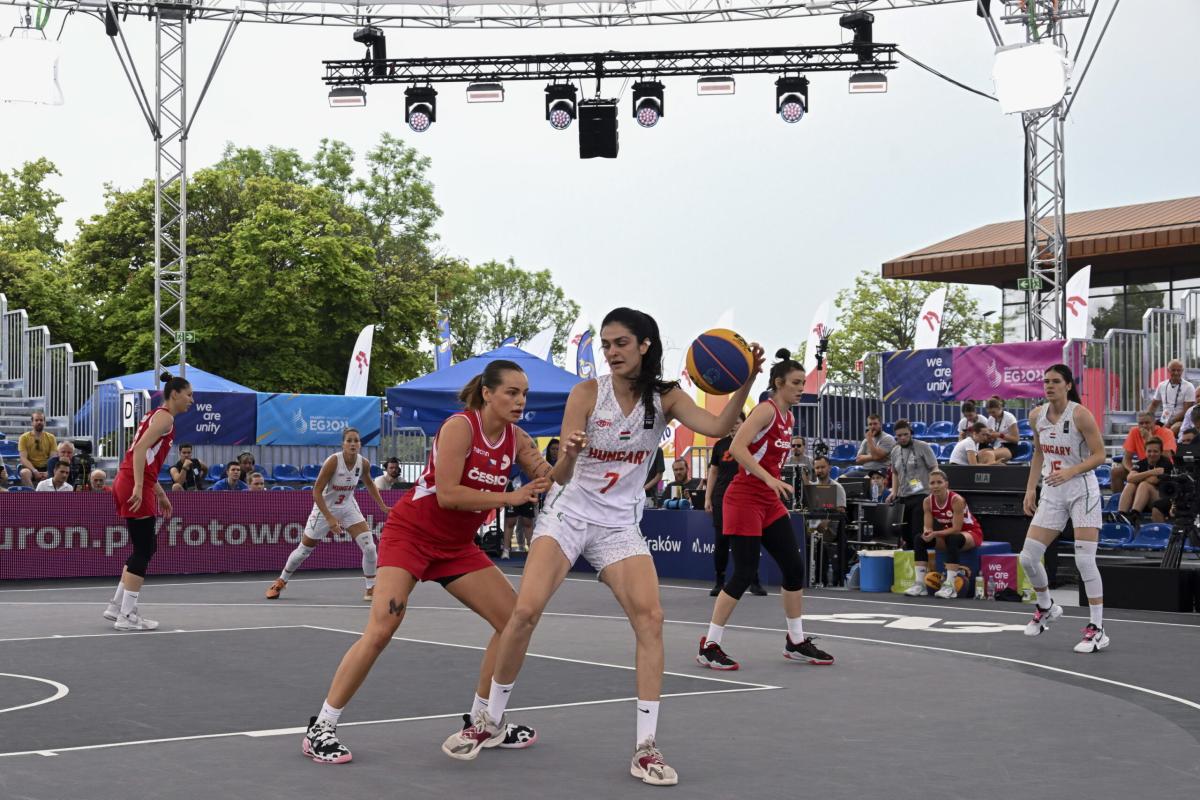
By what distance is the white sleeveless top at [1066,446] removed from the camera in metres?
11.6

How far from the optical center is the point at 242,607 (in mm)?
15477

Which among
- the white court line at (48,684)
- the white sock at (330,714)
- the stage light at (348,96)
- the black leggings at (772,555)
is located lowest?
the white court line at (48,684)

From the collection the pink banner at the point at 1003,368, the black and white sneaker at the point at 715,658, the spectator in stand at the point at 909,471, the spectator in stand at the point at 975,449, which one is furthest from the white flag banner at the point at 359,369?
the black and white sneaker at the point at 715,658

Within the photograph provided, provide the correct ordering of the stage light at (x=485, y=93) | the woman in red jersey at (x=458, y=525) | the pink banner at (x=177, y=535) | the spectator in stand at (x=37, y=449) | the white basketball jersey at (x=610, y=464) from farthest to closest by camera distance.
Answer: the stage light at (x=485, y=93) < the spectator in stand at (x=37, y=449) < the pink banner at (x=177, y=535) < the white basketball jersey at (x=610, y=464) < the woman in red jersey at (x=458, y=525)

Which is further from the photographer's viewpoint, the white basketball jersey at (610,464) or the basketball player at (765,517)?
the basketball player at (765,517)

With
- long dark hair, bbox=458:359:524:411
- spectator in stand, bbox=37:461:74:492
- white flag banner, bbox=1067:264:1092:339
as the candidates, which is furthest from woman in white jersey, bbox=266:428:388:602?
Answer: white flag banner, bbox=1067:264:1092:339

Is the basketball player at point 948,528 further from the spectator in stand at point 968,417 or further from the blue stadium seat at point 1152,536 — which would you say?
the spectator in stand at point 968,417

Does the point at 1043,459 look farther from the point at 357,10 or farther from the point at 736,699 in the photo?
the point at 357,10

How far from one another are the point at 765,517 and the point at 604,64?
1832 cm

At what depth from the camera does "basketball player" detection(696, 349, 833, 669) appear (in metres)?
10.5

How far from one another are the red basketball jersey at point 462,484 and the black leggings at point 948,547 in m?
10.7

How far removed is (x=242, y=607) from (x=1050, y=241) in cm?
1590

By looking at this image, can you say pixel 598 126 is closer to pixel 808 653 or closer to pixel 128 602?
pixel 128 602

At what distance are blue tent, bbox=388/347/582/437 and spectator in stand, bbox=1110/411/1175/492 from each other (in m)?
8.85
